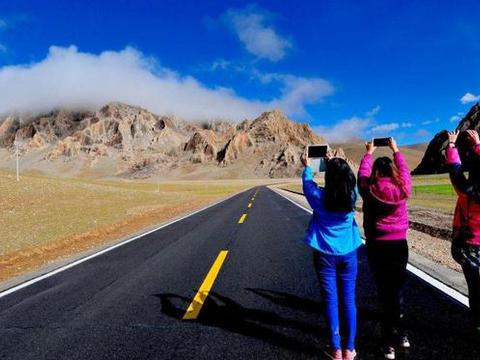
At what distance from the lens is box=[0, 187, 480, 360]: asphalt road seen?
458 cm

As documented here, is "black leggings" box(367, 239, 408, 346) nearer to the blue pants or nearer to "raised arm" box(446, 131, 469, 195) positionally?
the blue pants

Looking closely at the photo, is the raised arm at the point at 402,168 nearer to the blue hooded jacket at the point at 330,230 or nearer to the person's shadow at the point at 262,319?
the blue hooded jacket at the point at 330,230

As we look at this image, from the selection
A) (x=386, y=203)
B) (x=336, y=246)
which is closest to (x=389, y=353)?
(x=336, y=246)

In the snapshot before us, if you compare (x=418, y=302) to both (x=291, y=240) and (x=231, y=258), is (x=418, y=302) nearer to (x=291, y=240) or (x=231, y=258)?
(x=231, y=258)

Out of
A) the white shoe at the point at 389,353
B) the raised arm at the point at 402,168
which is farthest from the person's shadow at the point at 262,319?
the raised arm at the point at 402,168

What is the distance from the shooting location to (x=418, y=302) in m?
5.89

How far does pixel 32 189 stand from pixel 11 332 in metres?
38.3

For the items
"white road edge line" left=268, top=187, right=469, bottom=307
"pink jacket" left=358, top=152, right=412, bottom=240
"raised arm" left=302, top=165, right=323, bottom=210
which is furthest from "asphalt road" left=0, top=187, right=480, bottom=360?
"raised arm" left=302, top=165, right=323, bottom=210

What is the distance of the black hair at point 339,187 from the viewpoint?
4262 mm

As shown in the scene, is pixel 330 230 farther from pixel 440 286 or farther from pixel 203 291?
pixel 440 286

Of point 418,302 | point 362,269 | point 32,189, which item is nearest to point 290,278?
point 362,269

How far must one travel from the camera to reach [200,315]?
5.68 metres

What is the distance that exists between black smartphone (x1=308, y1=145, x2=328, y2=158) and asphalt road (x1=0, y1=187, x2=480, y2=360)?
207 centimetres

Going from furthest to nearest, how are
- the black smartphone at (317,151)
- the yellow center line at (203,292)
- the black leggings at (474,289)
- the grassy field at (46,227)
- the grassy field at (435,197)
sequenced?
the grassy field at (435,197) < the grassy field at (46,227) < the yellow center line at (203,292) < the black leggings at (474,289) < the black smartphone at (317,151)
